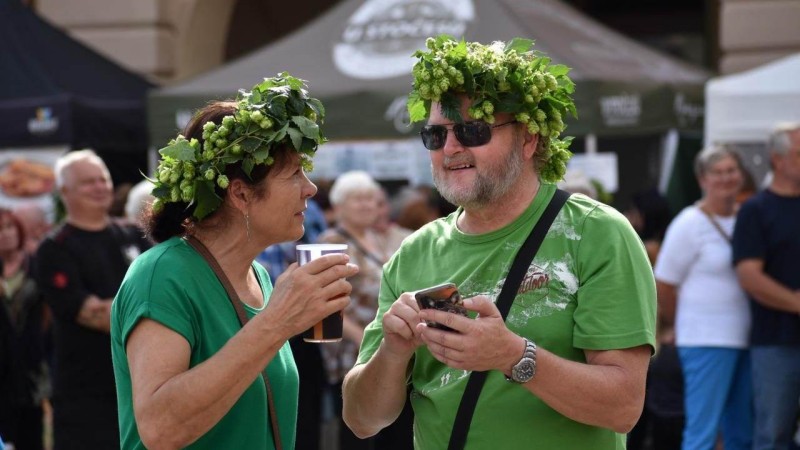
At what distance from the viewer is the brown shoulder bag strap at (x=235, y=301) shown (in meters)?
3.38

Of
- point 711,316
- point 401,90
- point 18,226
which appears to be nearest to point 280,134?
point 711,316

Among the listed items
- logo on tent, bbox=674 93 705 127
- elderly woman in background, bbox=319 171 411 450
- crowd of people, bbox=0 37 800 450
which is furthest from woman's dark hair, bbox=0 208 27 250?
crowd of people, bbox=0 37 800 450

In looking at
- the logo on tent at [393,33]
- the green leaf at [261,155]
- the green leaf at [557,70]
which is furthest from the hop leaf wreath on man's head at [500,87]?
the logo on tent at [393,33]

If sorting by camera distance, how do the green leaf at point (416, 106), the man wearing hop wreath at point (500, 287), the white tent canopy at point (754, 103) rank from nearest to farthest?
the man wearing hop wreath at point (500, 287)
the green leaf at point (416, 106)
the white tent canopy at point (754, 103)

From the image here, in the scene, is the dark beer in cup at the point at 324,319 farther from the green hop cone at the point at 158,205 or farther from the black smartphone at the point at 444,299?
the green hop cone at the point at 158,205

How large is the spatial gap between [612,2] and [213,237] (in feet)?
53.2

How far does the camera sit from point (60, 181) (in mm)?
6805

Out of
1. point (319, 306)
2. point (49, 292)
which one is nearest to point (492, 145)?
point (319, 306)

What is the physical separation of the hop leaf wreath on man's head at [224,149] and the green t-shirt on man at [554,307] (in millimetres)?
566

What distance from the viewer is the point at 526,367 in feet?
10.2

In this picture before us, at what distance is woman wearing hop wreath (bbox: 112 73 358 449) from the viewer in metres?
3.09

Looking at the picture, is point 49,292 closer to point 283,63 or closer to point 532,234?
point 532,234

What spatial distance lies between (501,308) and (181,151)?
3.11ft

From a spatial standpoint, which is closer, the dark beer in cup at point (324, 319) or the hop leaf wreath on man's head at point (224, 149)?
the dark beer in cup at point (324, 319)
